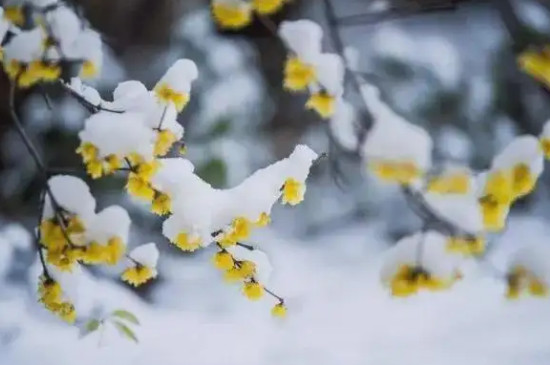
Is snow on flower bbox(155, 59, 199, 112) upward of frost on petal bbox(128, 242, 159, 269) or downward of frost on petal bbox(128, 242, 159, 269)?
upward

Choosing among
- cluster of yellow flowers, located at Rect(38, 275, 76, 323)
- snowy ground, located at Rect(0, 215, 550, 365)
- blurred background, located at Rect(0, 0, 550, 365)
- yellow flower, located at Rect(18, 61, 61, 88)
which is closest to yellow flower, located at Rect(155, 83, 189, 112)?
yellow flower, located at Rect(18, 61, 61, 88)

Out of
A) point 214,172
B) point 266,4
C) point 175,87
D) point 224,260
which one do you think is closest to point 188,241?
point 224,260

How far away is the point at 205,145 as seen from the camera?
3.50 ft

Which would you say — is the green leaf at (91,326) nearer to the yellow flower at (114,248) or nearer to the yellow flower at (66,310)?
the yellow flower at (66,310)

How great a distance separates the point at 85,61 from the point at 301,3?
12.4 inches

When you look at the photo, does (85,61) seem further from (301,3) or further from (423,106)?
(423,106)

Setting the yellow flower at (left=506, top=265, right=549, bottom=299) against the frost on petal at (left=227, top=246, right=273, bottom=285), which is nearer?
the yellow flower at (left=506, top=265, right=549, bottom=299)

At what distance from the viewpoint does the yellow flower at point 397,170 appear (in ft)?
1.64

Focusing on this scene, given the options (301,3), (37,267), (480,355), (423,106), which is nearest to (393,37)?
(423,106)

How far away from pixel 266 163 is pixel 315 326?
258mm

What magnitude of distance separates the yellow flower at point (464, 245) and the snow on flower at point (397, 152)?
60mm

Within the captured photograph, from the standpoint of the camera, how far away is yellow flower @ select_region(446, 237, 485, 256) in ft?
1.75

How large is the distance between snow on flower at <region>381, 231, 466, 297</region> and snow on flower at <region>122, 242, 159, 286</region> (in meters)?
0.27

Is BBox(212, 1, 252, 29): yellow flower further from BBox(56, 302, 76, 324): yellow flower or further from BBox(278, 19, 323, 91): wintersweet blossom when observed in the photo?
BBox(56, 302, 76, 324): yellow flower
